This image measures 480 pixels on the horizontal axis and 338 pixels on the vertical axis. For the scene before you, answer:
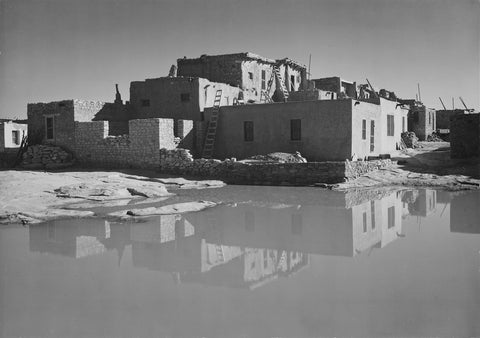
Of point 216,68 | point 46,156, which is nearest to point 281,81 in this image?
point 216,68

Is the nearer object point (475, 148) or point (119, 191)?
point (119, 191)

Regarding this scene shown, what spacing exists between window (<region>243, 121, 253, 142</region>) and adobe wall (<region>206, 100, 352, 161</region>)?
116 millimetres

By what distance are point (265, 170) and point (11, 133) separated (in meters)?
23.1

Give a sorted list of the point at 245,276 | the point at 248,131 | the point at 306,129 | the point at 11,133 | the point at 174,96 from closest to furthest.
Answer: the point at 245,276, the point at 306,129, the point at 248,131, the point at 174,96, the point at 11,133

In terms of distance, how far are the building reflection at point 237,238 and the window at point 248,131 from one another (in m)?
9.97

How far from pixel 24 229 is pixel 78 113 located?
1433cm

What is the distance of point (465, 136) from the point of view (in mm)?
22406

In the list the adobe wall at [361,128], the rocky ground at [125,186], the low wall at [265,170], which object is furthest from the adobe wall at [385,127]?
the low wall at [265,170]

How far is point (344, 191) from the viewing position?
17.2m

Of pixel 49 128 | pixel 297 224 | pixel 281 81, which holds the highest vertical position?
pixel 281 81

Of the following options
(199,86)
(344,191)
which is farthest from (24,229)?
(199,86)

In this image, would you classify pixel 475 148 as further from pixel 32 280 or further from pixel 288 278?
pixel 32 280

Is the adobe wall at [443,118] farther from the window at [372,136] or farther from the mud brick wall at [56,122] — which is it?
the mud brick wall at [56,122]

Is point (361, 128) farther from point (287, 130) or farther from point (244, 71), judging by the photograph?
point (244, 71)
